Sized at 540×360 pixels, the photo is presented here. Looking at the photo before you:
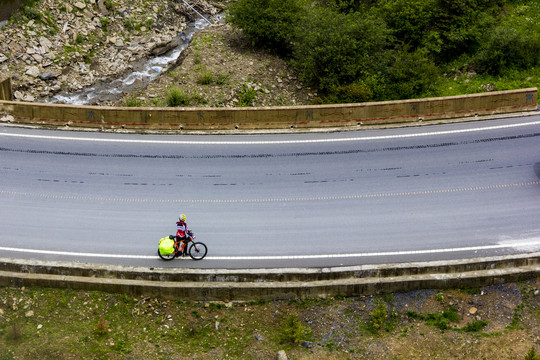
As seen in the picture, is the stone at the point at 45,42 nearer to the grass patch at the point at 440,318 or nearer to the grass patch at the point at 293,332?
the grass patch at the point at 293,332

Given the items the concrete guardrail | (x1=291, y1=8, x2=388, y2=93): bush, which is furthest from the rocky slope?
the concrete guardrail

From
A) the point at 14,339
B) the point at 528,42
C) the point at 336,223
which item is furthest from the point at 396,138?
the point at 14,339

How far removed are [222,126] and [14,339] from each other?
33.5 feet

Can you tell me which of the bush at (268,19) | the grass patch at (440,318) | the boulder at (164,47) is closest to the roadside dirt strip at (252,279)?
the grass patch at (440,318)

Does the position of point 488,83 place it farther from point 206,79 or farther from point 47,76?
point 47,76

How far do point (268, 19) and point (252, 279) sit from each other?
60.7ft

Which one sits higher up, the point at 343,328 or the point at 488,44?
the point at 488,44

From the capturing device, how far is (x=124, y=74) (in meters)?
32.2

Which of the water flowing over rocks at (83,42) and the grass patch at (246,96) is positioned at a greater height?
the water flowing over rocks at (83,42)

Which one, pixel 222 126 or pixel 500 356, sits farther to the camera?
pixel 222 126

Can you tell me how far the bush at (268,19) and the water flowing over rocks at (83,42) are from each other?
564 cm

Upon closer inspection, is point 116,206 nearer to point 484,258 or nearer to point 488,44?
point 484,258

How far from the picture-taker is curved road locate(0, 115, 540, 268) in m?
17.0

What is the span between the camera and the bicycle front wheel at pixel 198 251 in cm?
1653
